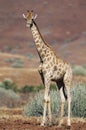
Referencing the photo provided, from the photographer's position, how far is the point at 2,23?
85.3 m

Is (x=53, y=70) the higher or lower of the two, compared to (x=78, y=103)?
lower

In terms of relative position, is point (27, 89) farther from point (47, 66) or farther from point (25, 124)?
point (47, 66)

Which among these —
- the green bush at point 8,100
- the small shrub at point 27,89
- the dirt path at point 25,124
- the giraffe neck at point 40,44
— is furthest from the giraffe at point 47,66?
the small shrub at point 27,89

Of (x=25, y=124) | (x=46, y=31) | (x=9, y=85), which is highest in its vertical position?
(x=46, y=31)

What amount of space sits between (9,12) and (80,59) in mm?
26759

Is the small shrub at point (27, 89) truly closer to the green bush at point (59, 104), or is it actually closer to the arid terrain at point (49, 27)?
the green bush at point (59, 104)

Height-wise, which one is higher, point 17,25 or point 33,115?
point 17,25

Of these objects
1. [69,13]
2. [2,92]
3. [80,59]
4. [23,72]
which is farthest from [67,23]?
[2,92]

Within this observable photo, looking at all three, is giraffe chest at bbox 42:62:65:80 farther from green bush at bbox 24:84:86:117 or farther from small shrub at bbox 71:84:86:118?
small shrub at bbox 71:84:86:118

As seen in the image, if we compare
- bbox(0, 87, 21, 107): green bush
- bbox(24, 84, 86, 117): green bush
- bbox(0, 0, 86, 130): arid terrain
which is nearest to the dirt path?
bbox(24, 84, 86, 117): green bush

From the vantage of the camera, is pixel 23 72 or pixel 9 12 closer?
pixel 23 72

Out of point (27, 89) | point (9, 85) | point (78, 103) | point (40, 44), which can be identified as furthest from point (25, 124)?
point (9, 85)

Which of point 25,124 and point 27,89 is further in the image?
point 27,89

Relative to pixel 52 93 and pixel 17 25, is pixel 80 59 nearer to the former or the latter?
pixel 17 25
